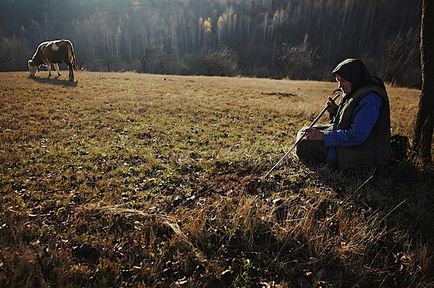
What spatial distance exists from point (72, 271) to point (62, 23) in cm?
10064

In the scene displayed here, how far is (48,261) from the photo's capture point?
325 cm

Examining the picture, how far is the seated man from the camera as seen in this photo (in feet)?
14.8

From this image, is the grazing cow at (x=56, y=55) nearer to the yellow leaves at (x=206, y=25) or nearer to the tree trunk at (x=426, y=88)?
the tree trunk at (x=426, y=88)

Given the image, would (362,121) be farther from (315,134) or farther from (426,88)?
(426,88)

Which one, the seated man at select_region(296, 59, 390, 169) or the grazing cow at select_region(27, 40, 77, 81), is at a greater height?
the grazing cow at select_region(27, 40, 77, 81)

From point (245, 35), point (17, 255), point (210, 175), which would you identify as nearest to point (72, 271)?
point (17, 255)

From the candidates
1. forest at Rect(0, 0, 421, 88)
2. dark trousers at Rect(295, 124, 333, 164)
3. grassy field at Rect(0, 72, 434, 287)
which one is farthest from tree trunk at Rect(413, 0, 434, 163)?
forest at Rect(0, 0, 421, 88)

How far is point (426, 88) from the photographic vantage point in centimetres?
552

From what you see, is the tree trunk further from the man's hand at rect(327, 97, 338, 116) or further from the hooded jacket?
the man's hand at rect(327, 97, 338, 116)

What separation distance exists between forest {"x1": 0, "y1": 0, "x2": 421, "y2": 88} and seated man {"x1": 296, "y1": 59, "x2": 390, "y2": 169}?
155 ft

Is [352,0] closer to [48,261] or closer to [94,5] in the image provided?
[94,5]

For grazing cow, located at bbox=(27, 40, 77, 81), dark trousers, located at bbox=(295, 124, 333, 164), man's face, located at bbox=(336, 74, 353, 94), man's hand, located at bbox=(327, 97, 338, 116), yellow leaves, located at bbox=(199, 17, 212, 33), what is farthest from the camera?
yellow leaves, located at bbox=(199, 17, 212, 33)

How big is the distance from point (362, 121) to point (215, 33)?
7990cm

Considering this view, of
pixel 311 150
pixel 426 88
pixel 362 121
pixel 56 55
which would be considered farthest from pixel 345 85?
pixel 56 55
